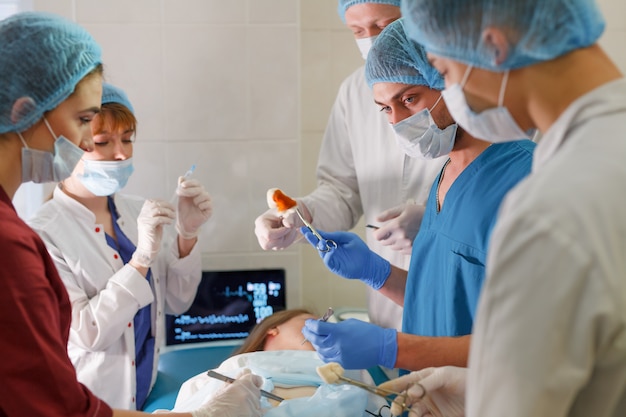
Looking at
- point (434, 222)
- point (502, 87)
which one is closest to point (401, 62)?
point (434, 222)

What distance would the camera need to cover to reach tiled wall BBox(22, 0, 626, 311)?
280cm

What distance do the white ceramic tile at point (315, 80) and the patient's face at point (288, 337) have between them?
1072 mm

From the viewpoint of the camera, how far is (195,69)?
2.85 metres

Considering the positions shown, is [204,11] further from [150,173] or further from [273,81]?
[150,173]

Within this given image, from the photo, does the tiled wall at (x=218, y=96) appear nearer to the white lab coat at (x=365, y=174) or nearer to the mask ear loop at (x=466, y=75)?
the white lab coat at (x=365, y=174)

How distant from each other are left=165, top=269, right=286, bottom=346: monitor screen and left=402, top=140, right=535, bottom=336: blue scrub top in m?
1.30

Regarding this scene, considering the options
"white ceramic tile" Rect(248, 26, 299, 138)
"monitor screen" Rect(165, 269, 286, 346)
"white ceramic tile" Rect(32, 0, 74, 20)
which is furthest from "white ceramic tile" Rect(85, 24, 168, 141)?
"monitor screen" Rect(165, 269, 286, 346)

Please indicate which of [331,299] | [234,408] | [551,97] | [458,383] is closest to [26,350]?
[234,408]

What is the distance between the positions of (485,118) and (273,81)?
1.90 meters

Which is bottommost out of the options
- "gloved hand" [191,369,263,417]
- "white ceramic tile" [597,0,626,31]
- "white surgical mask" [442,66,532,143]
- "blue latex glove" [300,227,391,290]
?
"gloved hand" [191,369,263,417]

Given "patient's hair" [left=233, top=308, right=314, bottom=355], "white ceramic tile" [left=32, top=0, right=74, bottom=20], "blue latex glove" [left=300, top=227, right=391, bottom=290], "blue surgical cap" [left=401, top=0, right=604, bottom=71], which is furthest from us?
"white ceramic tile" [left=32, top=0, right=74, bottom=20]

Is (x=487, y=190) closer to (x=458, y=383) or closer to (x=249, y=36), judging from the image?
(x=458, y=383)

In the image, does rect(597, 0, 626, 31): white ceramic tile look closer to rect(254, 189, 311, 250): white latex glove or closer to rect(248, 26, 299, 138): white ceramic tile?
rect(248, 26, 299, 138): white ceramic tile

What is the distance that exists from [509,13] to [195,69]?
81.8 inches
